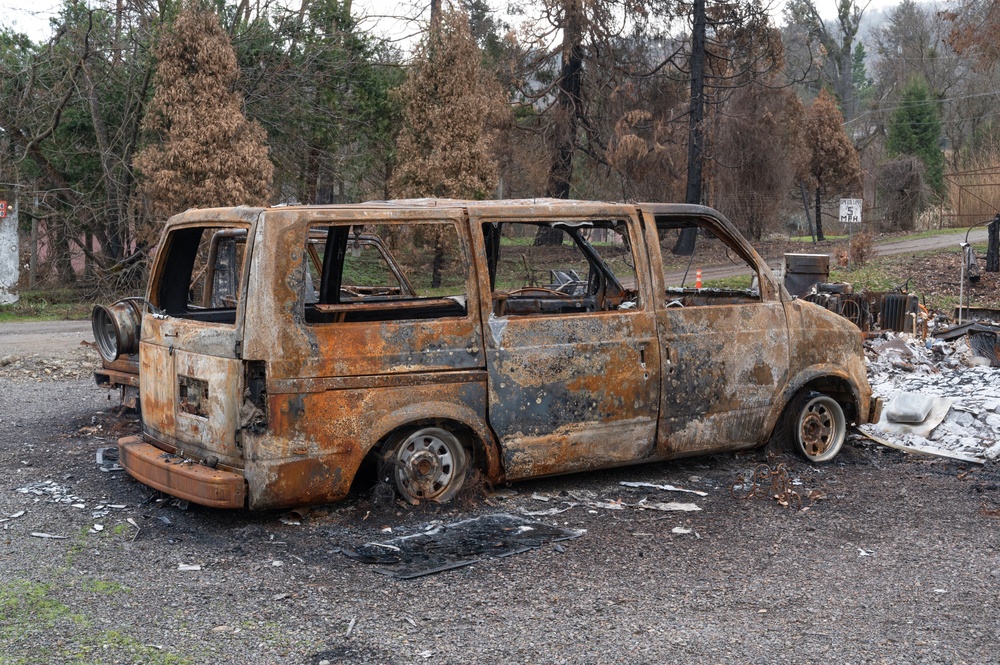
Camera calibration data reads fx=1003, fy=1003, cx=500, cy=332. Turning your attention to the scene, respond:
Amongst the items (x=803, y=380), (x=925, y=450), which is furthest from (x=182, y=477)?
(x=925, y=450)

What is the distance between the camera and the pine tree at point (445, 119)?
23.0m

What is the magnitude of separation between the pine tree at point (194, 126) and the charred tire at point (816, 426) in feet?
46.5

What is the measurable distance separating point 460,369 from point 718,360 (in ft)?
6.10

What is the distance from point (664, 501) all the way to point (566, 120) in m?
24.1

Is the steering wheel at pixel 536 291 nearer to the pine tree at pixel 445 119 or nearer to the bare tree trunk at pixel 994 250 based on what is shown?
the pine tree at pixel 445 119

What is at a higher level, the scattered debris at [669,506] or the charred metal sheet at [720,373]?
the charred metal sheet at [720,373]

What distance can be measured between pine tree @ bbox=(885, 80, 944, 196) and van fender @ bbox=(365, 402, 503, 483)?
142 feet

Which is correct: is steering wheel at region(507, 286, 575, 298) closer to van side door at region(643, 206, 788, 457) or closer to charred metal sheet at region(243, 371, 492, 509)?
van side door at region(643, 206, 788, 457)

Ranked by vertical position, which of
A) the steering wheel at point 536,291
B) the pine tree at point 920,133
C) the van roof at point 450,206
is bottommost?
the steering wheel at point 536,291

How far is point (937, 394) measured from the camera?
30.3ft

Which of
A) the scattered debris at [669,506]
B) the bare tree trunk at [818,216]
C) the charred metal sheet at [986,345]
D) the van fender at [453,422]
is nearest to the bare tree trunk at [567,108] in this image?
the bare tree trunk at [818,216]

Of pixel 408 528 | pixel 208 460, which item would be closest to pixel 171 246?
pixel 208 460

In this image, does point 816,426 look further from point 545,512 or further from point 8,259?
point 8,259

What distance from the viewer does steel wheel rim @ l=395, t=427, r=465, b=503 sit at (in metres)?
5.92
